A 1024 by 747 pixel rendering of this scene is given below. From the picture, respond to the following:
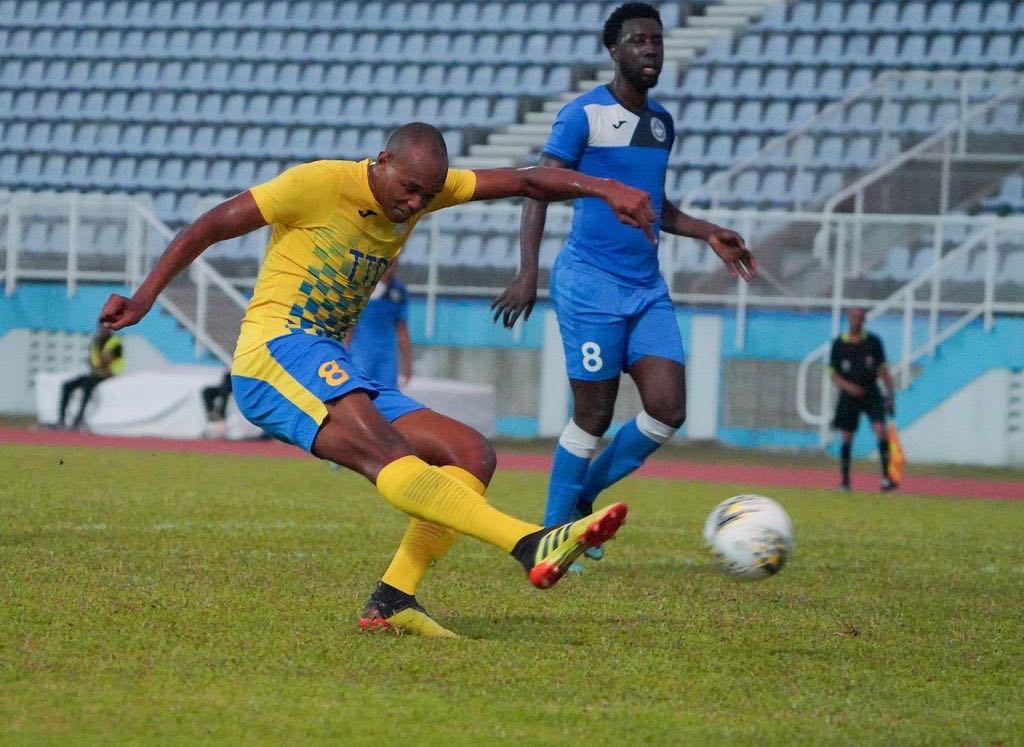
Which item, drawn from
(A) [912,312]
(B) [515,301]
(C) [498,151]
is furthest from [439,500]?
(C) [498,151]

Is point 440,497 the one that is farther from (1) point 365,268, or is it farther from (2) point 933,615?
(2) point 933,615

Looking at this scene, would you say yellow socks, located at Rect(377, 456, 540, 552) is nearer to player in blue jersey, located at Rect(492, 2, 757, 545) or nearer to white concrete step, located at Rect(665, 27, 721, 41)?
player in blue jersey, located at Rect(492, 2, 757, 545)

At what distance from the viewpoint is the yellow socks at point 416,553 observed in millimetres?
5883

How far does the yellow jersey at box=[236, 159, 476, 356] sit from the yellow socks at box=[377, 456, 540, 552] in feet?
2.35

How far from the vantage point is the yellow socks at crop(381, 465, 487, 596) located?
5883mm

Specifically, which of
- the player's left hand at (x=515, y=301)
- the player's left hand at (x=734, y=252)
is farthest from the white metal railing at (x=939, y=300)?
the player's left hand at (x=515, y=301)

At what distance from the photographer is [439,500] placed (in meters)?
5.41

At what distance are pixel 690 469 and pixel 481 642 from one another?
11.7m

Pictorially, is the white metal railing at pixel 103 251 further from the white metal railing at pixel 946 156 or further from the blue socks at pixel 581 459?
the blue socks at pixel 581 459

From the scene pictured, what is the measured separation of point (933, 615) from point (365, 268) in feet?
8.91

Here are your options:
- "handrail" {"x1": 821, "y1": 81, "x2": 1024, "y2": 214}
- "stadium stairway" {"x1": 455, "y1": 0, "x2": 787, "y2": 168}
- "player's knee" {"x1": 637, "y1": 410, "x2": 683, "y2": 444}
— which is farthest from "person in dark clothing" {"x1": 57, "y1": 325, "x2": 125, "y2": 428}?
"player's knee" {"x1": 637, "y1": 410, "x2": 683, "y2": 444}

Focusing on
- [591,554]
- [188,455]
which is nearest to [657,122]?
[591,554]

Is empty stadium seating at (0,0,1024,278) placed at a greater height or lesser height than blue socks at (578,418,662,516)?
greater

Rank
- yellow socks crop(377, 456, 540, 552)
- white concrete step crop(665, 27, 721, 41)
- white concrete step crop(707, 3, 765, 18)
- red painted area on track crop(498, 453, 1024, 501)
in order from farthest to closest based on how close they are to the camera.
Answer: white concrete step crop(707, 3, 765, 18), white concrete step crop(665, 27, 721, 41), red painted area on track crop(498, 453, 1024, 501), yellow socks crop(377, 456, 540, 552)
